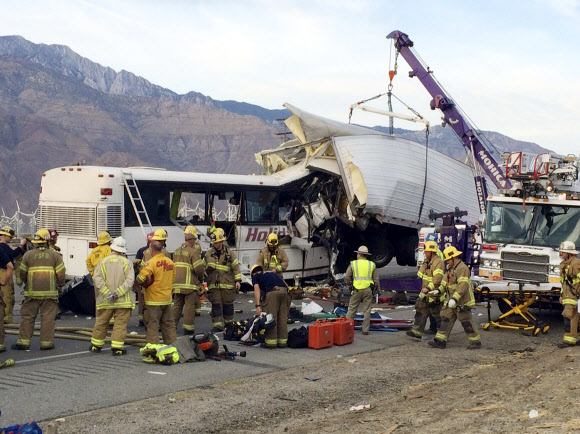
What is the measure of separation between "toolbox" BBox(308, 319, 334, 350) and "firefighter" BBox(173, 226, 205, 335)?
2.03m

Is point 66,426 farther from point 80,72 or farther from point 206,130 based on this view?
point 80,72

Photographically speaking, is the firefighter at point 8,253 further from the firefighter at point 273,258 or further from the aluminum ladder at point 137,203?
the firefighter at point 273,258

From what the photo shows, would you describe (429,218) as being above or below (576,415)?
above

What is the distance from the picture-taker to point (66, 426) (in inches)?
286

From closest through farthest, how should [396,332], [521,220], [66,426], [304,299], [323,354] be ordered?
[66,426], [323,354], [396,332], [521,220], [304,299]

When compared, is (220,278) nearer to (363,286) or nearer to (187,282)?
(187,282)

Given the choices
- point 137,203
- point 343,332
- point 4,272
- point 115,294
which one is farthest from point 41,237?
point 343,332

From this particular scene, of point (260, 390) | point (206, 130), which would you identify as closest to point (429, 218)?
point (260, 390)

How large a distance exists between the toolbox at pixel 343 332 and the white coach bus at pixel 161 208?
5411 mm

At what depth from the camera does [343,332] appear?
12.2 metres

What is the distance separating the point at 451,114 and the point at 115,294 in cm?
1699

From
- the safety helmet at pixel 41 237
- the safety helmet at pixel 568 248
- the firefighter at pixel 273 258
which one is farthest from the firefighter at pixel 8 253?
the safety helmet at pixel 568 248

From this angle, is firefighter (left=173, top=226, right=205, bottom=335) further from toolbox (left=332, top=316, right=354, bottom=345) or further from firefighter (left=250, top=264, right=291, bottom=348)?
toolbox (left=332, top=316, right=354, bottom=345)

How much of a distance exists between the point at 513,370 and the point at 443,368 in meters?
0.91
